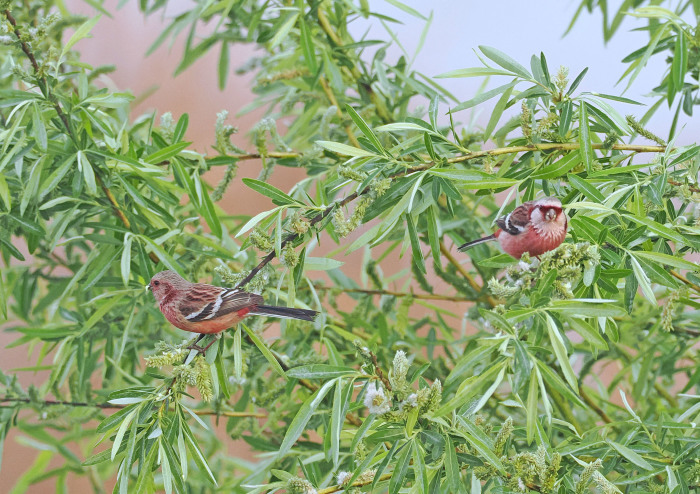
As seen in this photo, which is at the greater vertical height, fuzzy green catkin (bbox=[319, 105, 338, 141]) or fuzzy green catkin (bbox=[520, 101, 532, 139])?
fuzzy green catkin (bbox=[319, 105, 338, 141])

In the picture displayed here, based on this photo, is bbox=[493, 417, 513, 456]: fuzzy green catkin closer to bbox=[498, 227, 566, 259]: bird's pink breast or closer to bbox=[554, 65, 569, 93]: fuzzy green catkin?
bbox=[498, 227, 566, 259]: bird's pink breast

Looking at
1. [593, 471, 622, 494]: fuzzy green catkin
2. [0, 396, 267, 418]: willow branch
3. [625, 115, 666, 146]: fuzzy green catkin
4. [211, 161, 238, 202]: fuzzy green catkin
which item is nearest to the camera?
[593, 471, 622, 494]: fuzzy green catkin

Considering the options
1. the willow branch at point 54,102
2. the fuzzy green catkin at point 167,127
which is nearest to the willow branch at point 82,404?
the willow branch at point 54,102

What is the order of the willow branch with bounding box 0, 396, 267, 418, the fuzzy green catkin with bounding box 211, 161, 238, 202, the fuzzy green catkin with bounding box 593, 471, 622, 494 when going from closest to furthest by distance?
the fuzzy green catkin with bounding box 593, 471, 622, 494 < the fuzzy green catkin with bounding box 211, 161, 238, 202 < the willow branch with bounding box 0, 396, 267, 418

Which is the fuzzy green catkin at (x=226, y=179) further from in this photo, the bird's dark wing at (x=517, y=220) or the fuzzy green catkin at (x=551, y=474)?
the fuzzy green catkin at (x=551, y=474)

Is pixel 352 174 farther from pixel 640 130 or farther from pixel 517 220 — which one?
pixel 640 130

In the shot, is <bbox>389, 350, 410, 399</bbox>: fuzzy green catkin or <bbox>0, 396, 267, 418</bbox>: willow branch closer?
<bbox>389, 350, 410, 399</bbox>: fuzzy green catkin

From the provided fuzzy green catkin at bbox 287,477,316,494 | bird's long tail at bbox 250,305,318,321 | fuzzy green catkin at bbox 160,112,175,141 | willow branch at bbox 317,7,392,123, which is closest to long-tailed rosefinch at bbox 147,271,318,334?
bird's long tail at bbox 250,305,318,321

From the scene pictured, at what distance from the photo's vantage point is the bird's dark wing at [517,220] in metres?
0.46

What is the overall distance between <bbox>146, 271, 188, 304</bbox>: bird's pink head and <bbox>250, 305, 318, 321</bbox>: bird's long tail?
84 mm

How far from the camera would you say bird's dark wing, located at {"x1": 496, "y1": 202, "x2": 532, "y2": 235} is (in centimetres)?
46

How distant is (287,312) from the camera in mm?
506

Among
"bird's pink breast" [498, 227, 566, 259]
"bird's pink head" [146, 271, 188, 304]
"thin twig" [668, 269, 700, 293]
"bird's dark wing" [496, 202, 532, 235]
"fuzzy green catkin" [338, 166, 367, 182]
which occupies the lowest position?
"thin twig" [668, 269, 700, 293]

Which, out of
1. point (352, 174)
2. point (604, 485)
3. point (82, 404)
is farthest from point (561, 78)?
point (82, 404)
